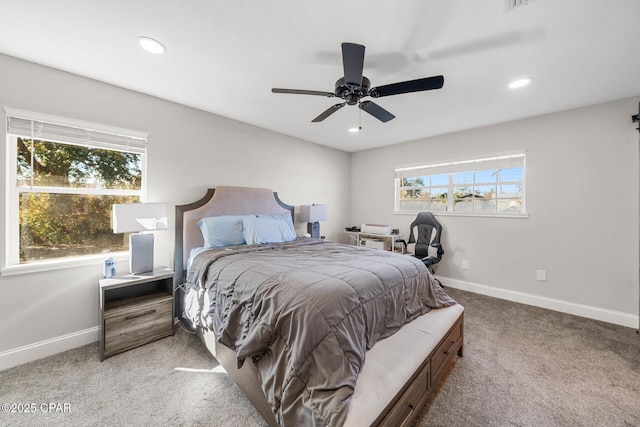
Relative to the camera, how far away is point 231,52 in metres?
1.93

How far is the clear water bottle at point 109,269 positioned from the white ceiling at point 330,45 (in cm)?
172

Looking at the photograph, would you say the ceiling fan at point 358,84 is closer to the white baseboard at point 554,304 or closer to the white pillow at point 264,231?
the white pillow at point 264,231

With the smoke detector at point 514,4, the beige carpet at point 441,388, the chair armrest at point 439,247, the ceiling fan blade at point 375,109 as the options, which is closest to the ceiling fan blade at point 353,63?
the ceiling fan blade at point 375,109

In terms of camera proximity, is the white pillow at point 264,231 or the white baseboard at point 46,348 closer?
the white baseboard at point 46,348

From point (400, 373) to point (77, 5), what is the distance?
9.30 feet

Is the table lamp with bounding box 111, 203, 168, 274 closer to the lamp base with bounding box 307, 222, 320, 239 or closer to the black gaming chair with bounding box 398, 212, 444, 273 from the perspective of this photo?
the lamp base with bounding box 307, 222, 320, 239

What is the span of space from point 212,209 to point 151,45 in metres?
1.75

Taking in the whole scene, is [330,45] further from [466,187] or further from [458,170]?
[466,187]

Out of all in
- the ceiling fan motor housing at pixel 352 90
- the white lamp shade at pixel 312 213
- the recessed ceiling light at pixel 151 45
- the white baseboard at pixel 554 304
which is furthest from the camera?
the white lamp shade at pixel 312 213

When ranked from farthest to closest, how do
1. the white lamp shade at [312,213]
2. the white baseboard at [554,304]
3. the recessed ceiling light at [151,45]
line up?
1. the white lamp shade at [312,213]
2. the white baseboard at [554,304]
3. the recessed ceiling light at [151,45]

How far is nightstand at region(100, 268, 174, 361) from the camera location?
2.10 metres

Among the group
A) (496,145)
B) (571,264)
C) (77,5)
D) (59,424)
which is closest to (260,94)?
(77,5)

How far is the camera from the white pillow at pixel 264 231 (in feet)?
9.63

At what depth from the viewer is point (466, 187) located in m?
3.88
